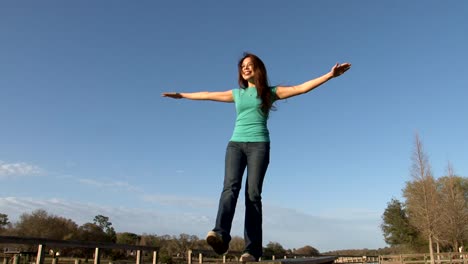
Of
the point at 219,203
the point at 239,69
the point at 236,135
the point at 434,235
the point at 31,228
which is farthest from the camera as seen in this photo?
the point at 31,228

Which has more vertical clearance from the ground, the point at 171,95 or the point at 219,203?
the point at 171,95

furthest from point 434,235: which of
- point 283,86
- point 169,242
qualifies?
point 169,242

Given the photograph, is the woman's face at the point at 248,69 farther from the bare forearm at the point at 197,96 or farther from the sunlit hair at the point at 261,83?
the bare forearm at the point at 197,96

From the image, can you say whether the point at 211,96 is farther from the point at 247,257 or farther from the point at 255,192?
the point at 247,257

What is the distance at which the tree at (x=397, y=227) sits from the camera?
118ft

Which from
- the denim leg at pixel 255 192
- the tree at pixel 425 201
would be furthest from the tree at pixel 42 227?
the denim leg at pixel 255 192

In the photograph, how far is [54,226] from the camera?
123 ft

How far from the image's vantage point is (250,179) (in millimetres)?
3479

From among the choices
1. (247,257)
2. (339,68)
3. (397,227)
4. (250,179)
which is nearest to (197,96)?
(250,179)

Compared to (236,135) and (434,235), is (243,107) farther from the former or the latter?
(434,235)

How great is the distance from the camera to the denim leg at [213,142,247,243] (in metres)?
3.17

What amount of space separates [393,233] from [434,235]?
1426 centimetres

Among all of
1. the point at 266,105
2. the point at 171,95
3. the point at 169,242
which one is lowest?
the point at 169,242

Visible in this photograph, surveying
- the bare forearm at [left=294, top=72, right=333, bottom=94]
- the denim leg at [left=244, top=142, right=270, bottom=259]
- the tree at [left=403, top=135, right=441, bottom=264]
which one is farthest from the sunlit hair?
the tree at [left=403, top=135, right=441, bottom=264]
